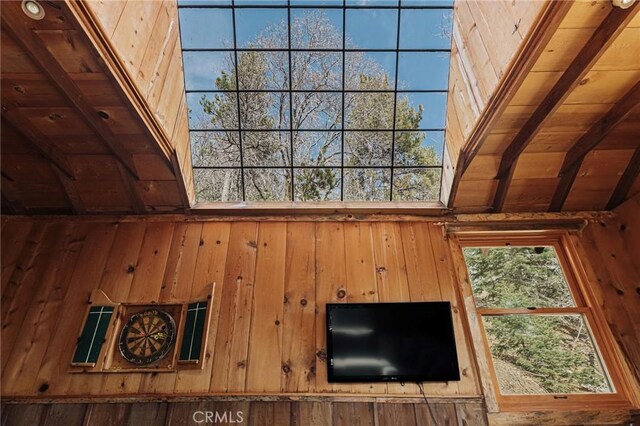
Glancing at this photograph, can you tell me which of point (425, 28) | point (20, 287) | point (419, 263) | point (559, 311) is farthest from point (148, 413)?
point (425, 28)

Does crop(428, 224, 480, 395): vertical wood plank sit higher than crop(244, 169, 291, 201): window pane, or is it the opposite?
crop(244, 169, 291, 201): window pane

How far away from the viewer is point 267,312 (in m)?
2.69

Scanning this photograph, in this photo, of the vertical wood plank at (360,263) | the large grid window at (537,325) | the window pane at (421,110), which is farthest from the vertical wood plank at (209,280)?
the large grid window at (537,325)

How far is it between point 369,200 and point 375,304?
2.96 ft

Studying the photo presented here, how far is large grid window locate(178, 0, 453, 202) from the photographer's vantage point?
2867 mm

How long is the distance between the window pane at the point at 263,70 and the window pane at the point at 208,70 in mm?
83

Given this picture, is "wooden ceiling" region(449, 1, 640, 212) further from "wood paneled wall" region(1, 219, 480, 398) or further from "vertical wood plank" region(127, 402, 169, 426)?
"vertical wood plank" region(127, 402, 169, 426)

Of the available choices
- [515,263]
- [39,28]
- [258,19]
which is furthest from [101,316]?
[515,263]

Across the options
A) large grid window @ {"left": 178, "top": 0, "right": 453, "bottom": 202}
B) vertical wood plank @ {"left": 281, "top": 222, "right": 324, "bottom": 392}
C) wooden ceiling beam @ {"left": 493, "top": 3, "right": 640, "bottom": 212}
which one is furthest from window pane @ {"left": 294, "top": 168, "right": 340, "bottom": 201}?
wooden ceiling beam @ {"left": 493, "top": 3, "right": 640, "bottom": 212}

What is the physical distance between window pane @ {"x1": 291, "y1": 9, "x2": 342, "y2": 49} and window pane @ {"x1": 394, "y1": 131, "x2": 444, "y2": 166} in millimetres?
870

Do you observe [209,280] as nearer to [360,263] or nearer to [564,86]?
[360,263]

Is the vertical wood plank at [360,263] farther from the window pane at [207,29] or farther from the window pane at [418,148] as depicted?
the window pane at [207,29]

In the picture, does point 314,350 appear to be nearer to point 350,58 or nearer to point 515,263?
point 515,263

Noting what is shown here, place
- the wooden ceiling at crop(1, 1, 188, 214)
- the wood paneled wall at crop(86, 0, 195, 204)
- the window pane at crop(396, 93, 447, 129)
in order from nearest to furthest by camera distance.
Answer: the wooden ceiling at crop(1, 1, 188, 214)
the wood paneled wall at crop(86, 0, 195, 204)
the window pane at crop(396, 93, 447, 129)
